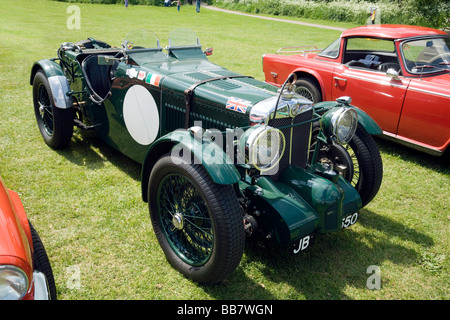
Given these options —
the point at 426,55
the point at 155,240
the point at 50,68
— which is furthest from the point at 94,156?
the point at 426,55

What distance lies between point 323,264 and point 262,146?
115cm

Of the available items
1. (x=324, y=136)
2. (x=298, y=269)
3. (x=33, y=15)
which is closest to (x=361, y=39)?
(x=324, y=136)

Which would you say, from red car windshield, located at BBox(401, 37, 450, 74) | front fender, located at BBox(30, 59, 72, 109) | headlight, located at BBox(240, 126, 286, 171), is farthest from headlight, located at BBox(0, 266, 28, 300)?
red car windshield, located at BBox(401, 37, 450, 74)

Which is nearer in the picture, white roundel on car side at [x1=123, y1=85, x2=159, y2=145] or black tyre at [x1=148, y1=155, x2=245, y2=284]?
black tyre at [x1=148, y1=155, x2=245, y2=284]

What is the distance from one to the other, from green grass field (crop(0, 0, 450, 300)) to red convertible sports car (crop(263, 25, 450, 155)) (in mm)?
495

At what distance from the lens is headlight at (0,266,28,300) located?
1.75 m

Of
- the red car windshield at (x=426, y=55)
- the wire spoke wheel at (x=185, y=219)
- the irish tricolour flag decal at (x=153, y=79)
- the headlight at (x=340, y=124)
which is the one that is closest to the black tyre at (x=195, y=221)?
the wire spoke wheel at (x=185, y=219)

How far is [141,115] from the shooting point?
3764mm

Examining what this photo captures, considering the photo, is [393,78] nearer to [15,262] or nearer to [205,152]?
[205,152]

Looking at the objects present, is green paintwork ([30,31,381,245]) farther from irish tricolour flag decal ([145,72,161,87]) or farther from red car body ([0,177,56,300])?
red car body ([0,177,56,300])

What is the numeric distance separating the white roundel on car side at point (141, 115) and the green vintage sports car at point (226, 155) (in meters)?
0.01

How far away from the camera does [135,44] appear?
424 centimetres
